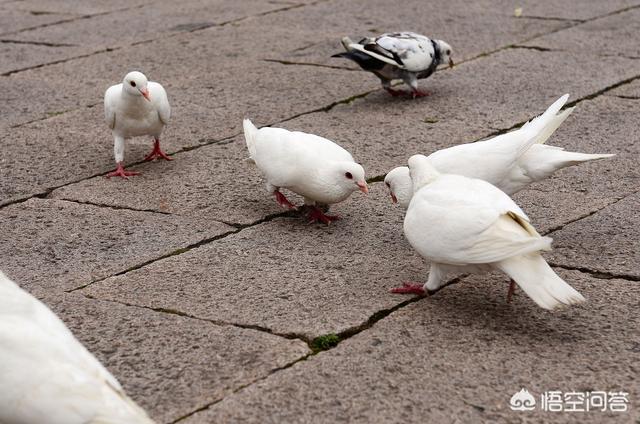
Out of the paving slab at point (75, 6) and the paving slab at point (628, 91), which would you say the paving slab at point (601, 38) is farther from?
the paving slab at point (75, 6)

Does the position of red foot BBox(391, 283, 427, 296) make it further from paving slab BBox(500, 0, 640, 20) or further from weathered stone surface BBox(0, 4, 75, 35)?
weathered stone surface BBox(0, 4, 75, 35)

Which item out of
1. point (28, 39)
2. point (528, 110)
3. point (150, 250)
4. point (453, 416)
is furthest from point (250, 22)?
point (453, 416)

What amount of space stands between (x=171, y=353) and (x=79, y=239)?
1345 millimetres

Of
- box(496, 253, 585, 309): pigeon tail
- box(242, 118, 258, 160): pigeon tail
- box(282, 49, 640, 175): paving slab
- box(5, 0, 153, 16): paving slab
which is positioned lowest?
box(5, 0, 153, 16): paving slab

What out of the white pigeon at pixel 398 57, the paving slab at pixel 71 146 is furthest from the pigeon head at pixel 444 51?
the paving slab at pixel 71 146

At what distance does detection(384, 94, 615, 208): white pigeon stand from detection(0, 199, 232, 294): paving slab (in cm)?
88

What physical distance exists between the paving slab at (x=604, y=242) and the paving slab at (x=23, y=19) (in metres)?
6.10

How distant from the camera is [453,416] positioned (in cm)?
317

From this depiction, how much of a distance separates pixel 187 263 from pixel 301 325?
817mm

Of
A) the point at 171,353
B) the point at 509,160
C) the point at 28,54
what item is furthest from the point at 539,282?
the point at 28,54

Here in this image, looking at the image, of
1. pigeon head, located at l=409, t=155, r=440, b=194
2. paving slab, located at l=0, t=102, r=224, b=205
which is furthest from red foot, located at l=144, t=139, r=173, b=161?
pigeon head, located at l=409, t=155, r=440, b=194

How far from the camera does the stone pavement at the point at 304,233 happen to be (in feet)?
11.2

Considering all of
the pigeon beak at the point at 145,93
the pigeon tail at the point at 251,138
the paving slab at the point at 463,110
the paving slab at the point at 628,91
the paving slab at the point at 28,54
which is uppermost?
the pigeon beak at the point at 145,93

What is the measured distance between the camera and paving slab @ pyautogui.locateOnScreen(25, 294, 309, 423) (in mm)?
3334
